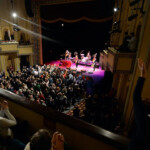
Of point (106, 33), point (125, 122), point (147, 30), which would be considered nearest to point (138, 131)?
point (147, 30)

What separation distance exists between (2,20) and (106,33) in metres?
10.6

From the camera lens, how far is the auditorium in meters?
1.42

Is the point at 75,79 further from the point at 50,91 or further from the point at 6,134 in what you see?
the point at 6,134

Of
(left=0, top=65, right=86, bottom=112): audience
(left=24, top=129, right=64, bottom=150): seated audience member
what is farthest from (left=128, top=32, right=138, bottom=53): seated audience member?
(left=24, top=129, right=64, bottom=150): seated audience member

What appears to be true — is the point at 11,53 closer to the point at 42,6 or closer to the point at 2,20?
the point at 2,20

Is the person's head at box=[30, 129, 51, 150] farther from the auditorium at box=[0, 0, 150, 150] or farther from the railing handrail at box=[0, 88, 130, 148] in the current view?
the railing handrail at box=[0, 88, 130, 148]

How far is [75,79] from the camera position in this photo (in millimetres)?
8672

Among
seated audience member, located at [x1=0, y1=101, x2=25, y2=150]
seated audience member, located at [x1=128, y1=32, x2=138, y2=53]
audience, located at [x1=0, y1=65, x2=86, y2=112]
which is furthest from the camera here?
audience, located at [x1=0, y1=65, x2=86, y2=112]

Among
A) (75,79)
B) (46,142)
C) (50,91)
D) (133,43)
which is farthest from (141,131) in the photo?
(75,79)

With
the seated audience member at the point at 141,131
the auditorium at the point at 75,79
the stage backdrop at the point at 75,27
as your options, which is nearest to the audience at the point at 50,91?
→ the auditorium at the point at 75,79

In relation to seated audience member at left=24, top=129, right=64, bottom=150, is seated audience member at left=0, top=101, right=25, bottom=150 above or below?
below

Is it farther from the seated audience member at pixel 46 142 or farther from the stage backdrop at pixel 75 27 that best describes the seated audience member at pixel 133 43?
the stage backdrop at pixel 75 27

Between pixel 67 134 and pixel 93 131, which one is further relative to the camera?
pixel 67 134

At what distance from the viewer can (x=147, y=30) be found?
397 cm
